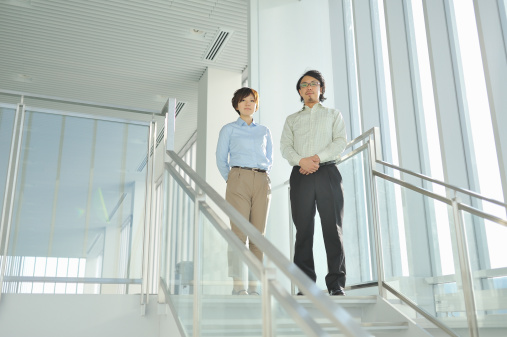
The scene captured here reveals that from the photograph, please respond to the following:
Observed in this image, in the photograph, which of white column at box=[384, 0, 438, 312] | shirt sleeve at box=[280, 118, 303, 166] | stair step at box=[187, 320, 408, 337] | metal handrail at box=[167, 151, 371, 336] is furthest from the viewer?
white column at box=[384, 0, 438, 312]

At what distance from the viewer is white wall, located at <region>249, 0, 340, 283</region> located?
619 cm

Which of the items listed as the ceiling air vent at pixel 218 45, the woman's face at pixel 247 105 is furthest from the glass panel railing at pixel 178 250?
the ceiling air vent at pixel 218 45

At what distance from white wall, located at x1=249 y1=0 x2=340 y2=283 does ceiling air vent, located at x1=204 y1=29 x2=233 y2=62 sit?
2.13 meters

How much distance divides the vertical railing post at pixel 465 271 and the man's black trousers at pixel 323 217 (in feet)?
2.46

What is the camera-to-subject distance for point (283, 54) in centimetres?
657

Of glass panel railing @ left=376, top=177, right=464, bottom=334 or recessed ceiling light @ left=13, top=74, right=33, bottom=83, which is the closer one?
glass panel railing @ left=376, top=177, right=464, bottom=334

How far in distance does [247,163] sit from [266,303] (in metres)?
2.07

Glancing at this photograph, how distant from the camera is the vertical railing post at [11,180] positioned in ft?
12.5

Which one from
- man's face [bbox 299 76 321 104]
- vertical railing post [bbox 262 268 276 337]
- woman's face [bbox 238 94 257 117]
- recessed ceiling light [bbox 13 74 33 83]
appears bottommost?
vertical railing post [bbox 262 268 276 337]

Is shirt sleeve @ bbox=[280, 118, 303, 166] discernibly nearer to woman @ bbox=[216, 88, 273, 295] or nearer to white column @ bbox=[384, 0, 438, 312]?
woman @ bbox=[216, 88, 273, 295]

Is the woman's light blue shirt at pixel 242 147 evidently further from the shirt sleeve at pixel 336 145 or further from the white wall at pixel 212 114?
the white wall at pixel 212 114

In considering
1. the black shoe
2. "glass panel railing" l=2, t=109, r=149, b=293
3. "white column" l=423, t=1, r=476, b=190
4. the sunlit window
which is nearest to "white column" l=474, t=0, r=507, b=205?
the sunlit window

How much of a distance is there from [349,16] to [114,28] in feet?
12.2

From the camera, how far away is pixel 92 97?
37.7 feet
